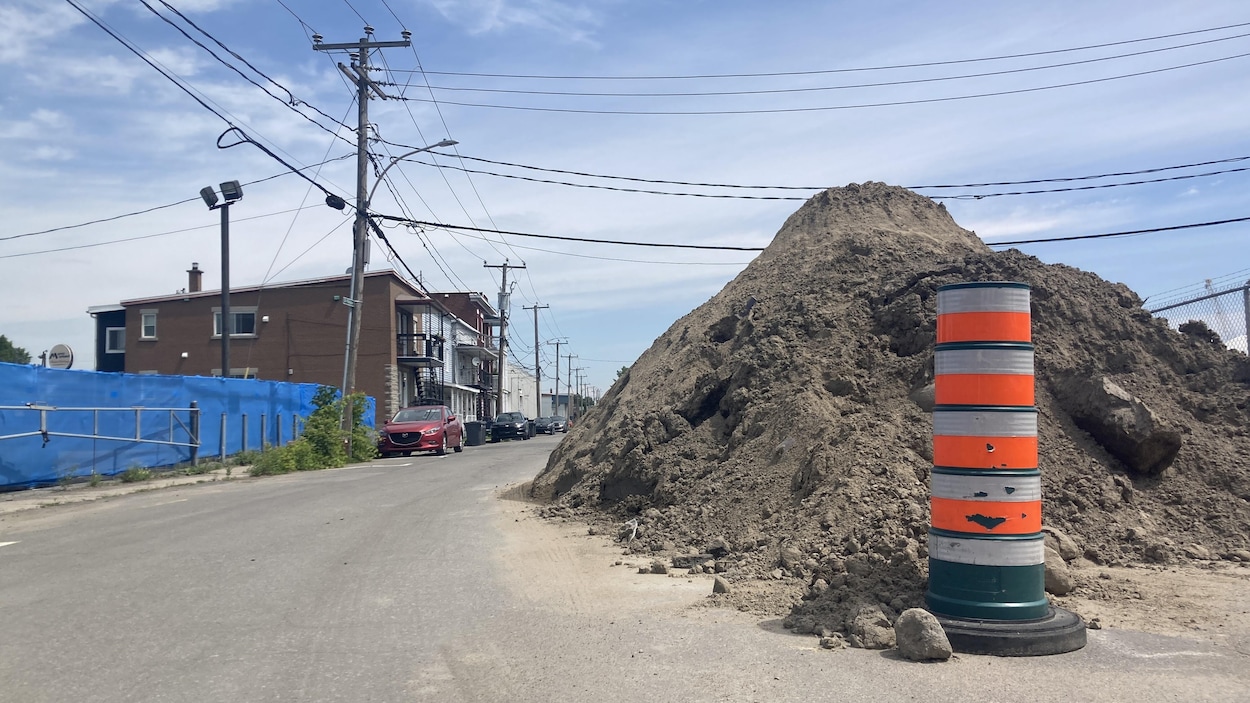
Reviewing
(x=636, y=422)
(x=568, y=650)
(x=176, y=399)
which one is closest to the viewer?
(x=568, y=650)

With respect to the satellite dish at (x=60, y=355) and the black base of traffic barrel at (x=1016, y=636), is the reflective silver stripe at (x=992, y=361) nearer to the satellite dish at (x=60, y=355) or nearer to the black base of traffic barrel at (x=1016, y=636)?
the black base of traffic barrel at (x=1016, y=636)

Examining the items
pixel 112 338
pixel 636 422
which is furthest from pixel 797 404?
pixel 112 338

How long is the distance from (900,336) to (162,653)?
7.69 metres

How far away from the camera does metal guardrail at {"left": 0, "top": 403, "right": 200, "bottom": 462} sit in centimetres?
1642

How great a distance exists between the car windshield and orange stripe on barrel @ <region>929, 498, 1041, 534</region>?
25928 mm

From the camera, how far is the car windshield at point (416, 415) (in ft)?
98.1

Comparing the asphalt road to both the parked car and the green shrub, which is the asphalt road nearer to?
the green shrub

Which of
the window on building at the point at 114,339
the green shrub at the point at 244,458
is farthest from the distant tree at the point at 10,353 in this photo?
the green shrub at the point at 244,458

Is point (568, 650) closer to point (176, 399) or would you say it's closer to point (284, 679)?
point (284, 679)

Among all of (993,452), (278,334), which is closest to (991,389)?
(993,452)

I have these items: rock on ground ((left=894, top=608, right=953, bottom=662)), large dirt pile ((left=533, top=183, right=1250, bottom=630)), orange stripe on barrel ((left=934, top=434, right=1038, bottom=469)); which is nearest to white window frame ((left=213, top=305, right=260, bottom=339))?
large dirt pile ((left=533, top=183, right=1250, bottom=630))

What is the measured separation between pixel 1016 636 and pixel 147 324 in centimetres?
4765

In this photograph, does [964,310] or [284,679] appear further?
[964,310]

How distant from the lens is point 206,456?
22.8 meters
